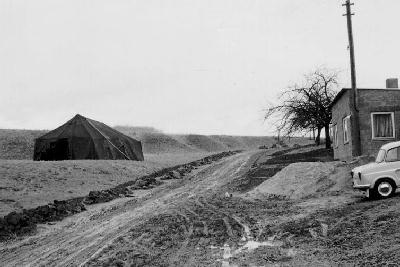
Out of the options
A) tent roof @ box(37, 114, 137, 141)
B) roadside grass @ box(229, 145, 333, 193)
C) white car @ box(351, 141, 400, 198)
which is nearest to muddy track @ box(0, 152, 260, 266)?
roadside grass @ box(229, 145, 333, 193)

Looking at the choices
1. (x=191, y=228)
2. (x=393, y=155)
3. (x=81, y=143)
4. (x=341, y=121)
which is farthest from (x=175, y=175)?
(x=191, y=228)

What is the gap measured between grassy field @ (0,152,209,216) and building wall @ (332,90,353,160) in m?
11.7

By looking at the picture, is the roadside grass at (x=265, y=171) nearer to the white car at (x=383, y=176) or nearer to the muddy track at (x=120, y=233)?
the muddy track at (x=120, y=233)

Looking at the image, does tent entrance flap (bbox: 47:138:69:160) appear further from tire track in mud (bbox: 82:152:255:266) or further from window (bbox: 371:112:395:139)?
window (bbox: 371:112:395:139)

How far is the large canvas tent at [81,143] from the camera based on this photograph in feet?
111

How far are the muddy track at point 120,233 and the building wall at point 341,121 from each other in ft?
30.4

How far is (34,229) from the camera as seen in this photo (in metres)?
13.1

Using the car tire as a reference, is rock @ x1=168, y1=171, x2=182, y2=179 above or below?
below

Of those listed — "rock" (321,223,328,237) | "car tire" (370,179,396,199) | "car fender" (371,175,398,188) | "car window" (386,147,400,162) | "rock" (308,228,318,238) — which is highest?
"car window" (386,147,400,162)

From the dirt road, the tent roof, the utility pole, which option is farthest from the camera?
the tent roof

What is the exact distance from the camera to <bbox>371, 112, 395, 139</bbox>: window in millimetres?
22828

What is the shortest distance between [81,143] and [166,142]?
42.2 meters

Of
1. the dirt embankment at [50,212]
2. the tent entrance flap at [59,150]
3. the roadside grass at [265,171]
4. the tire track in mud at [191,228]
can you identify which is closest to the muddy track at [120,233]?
the tire track in mud at [191,228]

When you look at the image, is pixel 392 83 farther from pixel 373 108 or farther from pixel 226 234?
pixel 226 234
